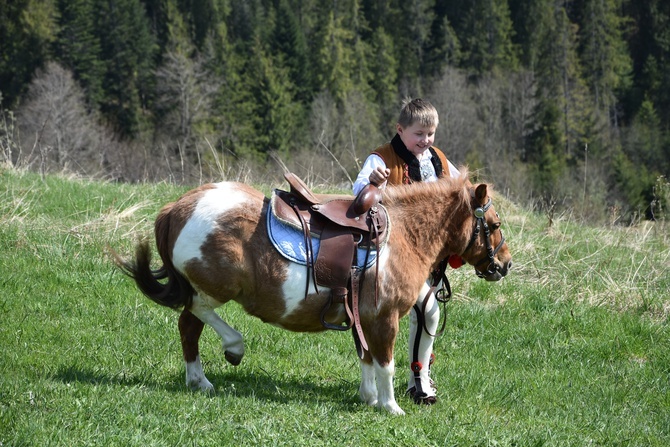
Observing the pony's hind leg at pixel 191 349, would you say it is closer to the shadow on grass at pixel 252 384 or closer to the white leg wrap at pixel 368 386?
the shadow on grass at pixel 252 384

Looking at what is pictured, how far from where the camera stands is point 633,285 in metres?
9.48

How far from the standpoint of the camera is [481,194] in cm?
559

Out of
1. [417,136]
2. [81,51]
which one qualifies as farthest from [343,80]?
[417,136]

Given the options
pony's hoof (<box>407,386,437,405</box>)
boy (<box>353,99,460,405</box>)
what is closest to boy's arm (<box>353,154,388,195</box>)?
boy (<box>353,99,460,405</box>)

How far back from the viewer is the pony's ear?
5526mm

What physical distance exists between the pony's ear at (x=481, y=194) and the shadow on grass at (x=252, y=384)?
1.77 m

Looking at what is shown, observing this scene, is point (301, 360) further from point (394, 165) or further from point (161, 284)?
point (394, 165)

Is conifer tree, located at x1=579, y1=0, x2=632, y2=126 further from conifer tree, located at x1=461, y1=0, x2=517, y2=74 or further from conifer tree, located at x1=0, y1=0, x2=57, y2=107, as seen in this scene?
conifer tree, located at x1=0, y1=0, x2=57, y2=107

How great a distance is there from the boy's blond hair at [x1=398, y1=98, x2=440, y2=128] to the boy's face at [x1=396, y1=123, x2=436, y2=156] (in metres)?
0.03

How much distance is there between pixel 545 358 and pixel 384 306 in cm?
279

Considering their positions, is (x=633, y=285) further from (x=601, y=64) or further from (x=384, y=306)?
(x=601, y=64)

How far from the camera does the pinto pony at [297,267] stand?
200 inches

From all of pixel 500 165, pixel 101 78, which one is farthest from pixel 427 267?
pixel 101 78

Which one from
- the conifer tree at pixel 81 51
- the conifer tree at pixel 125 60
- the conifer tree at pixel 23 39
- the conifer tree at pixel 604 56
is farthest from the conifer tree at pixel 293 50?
the conifer tree at pixel 604 56
